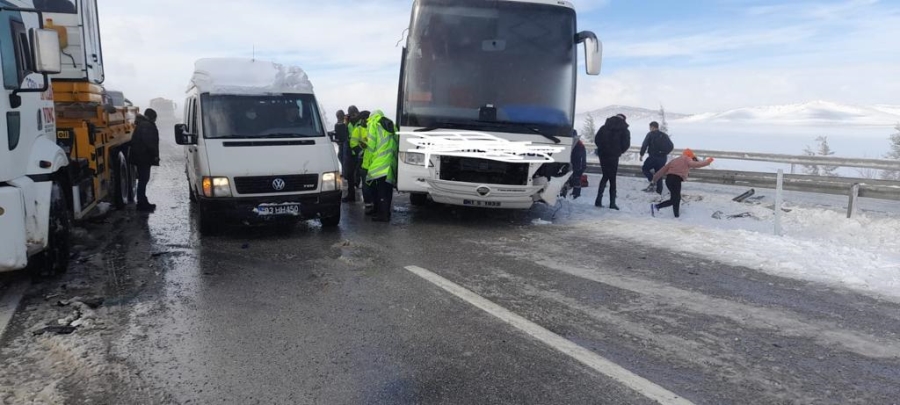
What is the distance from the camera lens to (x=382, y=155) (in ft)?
29.0

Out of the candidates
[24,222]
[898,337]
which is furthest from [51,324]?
[898,337]

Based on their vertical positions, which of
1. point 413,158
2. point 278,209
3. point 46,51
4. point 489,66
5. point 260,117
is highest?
point 489,66

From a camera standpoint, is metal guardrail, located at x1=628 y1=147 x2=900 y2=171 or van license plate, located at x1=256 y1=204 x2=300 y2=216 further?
metal guardrail, located at x1=628 y1=147 x2=900 y2=171

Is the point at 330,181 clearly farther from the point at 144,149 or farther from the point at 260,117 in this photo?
the point at 144,149

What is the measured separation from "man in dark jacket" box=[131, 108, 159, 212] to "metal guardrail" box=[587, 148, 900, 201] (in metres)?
10.4

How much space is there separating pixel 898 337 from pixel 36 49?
7429 millimetres

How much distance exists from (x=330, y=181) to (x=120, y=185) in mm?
4720

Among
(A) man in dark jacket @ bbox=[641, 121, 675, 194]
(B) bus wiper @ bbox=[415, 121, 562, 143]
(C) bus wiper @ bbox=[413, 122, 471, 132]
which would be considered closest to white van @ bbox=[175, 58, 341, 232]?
(C) bus wiper @ bbox=[413, 122, 471, 132]

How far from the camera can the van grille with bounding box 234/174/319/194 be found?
7430 millimetres

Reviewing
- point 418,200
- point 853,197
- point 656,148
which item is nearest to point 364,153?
point 418,200

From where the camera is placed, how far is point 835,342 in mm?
4262

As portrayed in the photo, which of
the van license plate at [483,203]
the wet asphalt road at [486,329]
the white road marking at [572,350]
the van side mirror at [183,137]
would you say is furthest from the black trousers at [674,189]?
the van side mirror at [183,137]

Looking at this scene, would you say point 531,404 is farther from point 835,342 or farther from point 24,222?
point 24,222

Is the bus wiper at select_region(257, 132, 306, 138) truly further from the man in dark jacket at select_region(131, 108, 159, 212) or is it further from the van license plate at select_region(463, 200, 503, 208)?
the man in dark jacket at select_region(131, 108, 159, 212)
